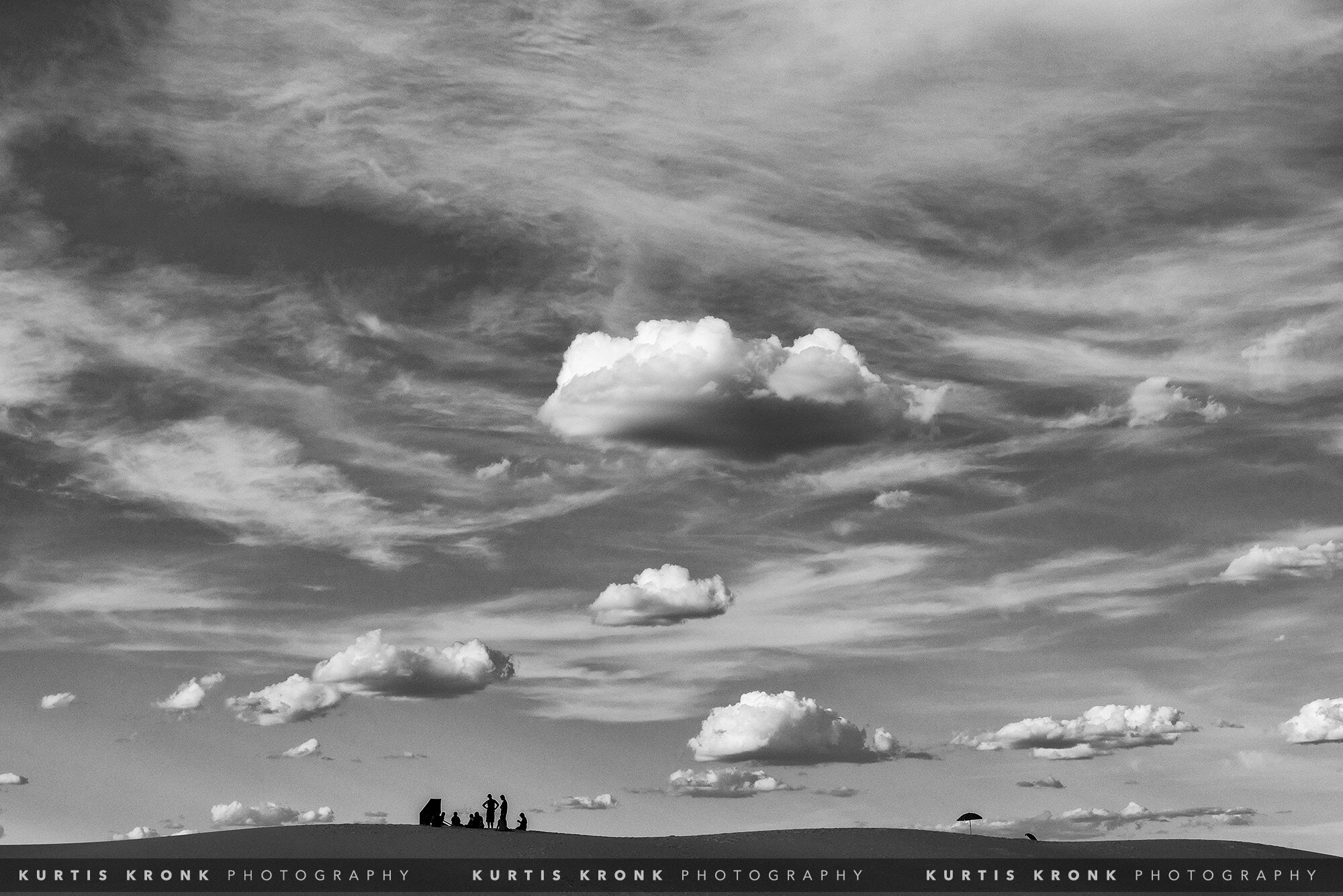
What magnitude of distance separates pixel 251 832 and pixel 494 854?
25647 millimetres

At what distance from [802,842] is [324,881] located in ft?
147

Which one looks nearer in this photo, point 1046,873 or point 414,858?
point 414,858

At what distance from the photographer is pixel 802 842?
125 metres

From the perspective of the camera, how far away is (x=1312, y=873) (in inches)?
4838

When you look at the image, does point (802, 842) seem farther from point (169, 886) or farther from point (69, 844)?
point (69, 844)

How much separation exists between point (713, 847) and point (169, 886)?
4576 cm

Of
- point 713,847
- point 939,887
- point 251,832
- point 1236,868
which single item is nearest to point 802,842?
point 713,847

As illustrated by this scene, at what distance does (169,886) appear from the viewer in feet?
Answer: 334

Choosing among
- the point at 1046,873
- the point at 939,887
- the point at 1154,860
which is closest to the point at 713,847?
the point at 939,887

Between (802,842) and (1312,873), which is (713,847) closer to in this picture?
(802,842)

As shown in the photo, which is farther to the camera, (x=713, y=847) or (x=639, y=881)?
(x=713, y=847)

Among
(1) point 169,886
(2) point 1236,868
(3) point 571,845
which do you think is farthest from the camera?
(2) point 1236,868

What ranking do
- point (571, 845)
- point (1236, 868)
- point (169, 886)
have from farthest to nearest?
point (1236, 868)
point (571, 845)
point (169, 886)

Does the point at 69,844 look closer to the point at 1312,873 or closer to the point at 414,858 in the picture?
the point at 414,858
